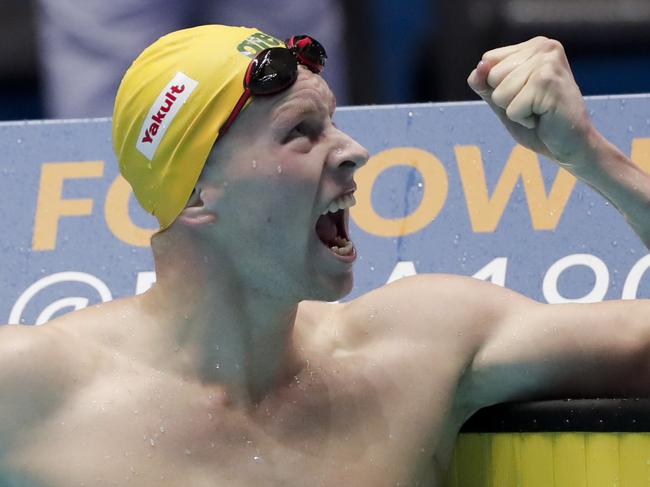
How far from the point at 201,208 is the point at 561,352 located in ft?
1.66

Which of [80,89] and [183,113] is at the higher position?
[183,113]

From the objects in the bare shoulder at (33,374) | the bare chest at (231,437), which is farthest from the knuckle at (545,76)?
the bare shoulder at (33,374)

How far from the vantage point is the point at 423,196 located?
96.4 inches

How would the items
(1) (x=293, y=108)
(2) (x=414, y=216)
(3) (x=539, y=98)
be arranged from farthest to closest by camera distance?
(2) (x=414, y=216)
(1) (x=293, y=108)
(3) (x=539, y=98)

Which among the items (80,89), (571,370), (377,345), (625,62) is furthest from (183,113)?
(625,62)

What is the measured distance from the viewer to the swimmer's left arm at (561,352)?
1.85 m

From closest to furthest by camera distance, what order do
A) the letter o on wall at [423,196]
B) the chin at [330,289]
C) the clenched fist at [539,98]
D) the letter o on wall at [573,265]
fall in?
the clenched fist at [539,98] → the chin at [330,289] → the letter o on wall at [573,265] → the letter o on wall at [423,196]

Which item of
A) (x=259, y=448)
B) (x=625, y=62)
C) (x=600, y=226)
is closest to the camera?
(x=259, y=448)

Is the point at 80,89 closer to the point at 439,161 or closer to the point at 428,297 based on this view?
the point at 439,161

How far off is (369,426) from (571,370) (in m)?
0.28

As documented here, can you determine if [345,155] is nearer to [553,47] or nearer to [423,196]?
[553,47]

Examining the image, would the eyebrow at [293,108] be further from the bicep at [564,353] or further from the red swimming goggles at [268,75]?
the bicep at [564,353]

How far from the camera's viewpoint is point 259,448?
5.98 ft

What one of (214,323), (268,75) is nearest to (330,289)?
(214,323)
